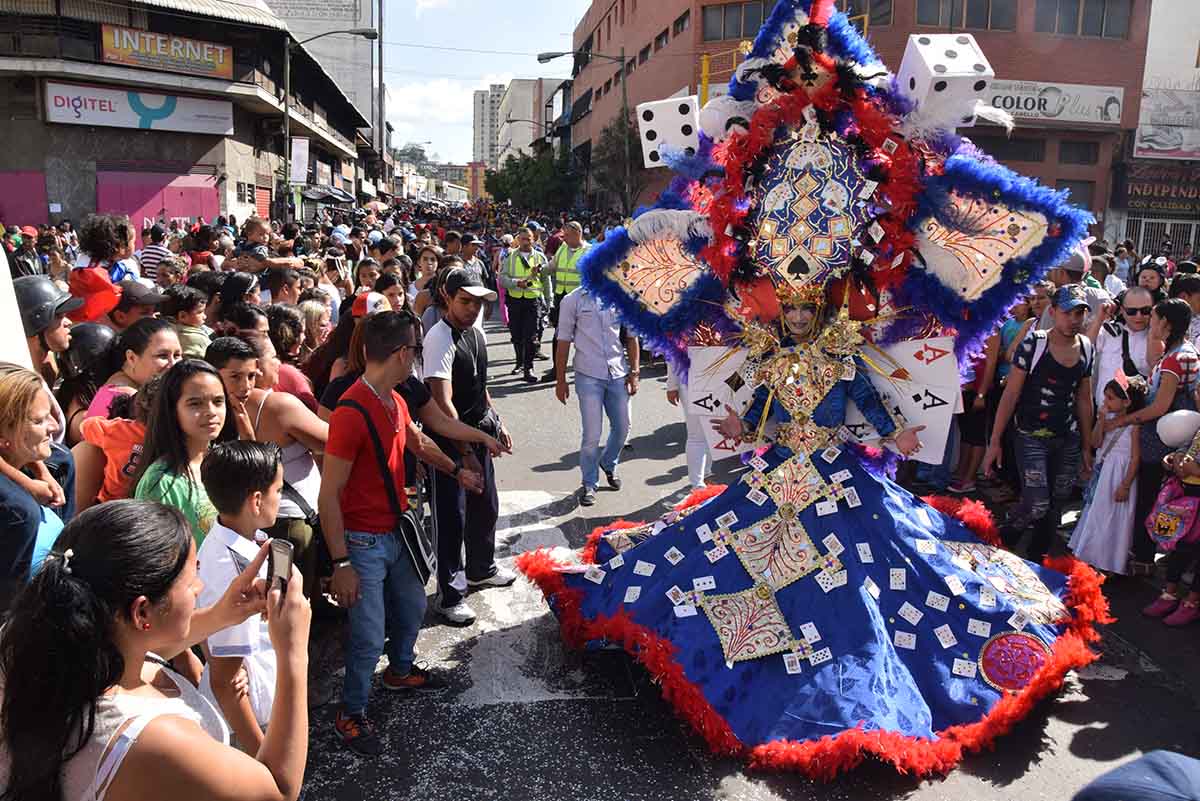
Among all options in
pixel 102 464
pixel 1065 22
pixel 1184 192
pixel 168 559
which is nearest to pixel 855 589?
pixel 168 559

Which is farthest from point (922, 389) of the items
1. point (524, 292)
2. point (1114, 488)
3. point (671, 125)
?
point (524, 292)

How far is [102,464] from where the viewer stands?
3.65 m

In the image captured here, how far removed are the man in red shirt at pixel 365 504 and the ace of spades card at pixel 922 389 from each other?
2.34 meters

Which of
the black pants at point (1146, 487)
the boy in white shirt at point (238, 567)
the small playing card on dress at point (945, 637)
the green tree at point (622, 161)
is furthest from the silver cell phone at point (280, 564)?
the green tree at point (622, 161)

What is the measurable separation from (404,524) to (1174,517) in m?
4.23

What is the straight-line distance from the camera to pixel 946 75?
4004mm

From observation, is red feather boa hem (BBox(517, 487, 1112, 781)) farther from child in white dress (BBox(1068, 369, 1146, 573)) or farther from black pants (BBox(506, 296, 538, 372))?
black pants (BBox(506, 296, 538, 372))

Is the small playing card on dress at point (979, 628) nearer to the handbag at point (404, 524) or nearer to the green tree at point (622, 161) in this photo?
the handbag at point (404, 524)

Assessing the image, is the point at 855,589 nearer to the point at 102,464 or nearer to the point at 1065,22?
the point at 102,464

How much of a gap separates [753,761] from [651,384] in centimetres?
838

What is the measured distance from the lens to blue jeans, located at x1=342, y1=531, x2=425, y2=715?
147 inches

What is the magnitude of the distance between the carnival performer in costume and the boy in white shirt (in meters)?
1.74

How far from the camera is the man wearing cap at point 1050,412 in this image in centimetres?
564

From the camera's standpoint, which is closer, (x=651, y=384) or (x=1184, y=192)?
(x=651, y=384)
